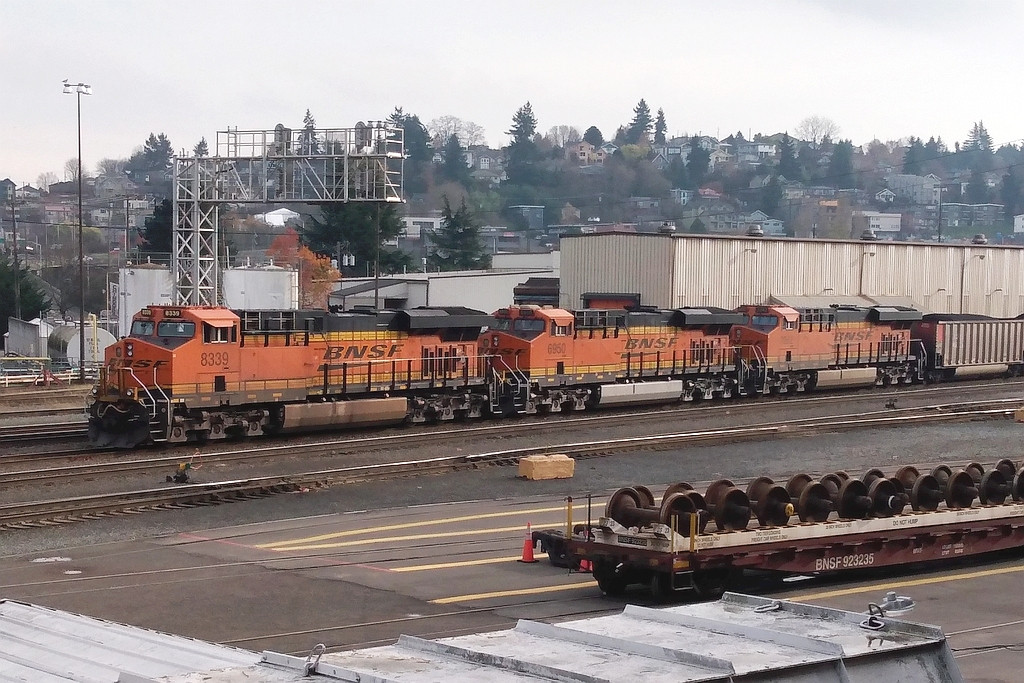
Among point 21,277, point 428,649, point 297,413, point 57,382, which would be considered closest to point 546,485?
point 297,413

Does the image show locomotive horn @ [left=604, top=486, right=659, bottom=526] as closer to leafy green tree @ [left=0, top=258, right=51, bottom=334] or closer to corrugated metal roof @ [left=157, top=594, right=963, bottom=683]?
corrugated metal roof @ [left=157, top=594, right=963, bottom=683]

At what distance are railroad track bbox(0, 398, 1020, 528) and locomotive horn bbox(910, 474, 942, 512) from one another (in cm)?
1098

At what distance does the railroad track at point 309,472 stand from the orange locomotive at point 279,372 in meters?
2.50

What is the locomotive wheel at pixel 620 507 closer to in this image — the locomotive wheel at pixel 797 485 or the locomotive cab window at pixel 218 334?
the locomotive wheel at pixel 797 485

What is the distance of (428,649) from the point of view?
5.80 meters

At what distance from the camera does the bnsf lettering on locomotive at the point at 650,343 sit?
130 feet

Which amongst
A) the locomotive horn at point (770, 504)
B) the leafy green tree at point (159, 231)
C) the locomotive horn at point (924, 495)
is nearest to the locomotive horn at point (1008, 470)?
the locomotive horn at point (924, 495)

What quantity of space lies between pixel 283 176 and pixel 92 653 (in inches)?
1361

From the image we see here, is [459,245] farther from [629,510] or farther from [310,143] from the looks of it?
[629,510]

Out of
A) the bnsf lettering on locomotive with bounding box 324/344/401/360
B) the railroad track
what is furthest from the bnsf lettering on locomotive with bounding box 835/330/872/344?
the bnsf lettering on locomotive with bounding box 324/344/401/360

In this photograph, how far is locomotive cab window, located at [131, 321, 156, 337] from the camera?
2948 centimetres

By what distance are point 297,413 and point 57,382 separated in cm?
1959

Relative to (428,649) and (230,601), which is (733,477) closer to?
(230,601)

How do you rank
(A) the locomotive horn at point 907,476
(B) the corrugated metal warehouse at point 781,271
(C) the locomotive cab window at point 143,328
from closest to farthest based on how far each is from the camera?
1. (A) the locomotive horn at point 907,476
2. (C) the locomotive cab window at point 143,328
3. (B) the corrugated metal warehouse at point 781,271
